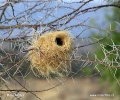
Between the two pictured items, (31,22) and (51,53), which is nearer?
(51,53)

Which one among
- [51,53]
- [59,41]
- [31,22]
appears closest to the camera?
[51,53]

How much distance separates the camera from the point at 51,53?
2303 millimetres

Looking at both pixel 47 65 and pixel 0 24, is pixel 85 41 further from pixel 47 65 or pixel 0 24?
pixel 0 24

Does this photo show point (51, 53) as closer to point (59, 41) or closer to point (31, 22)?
point (59, 41)

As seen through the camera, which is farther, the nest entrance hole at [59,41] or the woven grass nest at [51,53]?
the nest entrance hole at [59,41]

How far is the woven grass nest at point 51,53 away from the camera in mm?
2299

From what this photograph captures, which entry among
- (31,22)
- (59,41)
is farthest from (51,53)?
(31,22)

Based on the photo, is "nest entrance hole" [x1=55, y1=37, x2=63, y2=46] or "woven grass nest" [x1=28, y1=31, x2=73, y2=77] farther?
"nest entrance hole" [x1=55, y1=37, x2=63, y2=46]

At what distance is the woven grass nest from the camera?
230 centimetres

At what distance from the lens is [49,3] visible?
2652 mm

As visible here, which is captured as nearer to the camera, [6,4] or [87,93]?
[6,4]

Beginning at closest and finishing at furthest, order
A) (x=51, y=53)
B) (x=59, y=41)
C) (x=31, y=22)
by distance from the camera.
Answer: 1. (x=51, y=53)
2. (x=59, y=41)
3. (x=31, y=22)

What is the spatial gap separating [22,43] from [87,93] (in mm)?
6714

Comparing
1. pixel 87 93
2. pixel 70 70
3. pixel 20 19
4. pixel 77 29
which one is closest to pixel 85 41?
pixel 77 29
